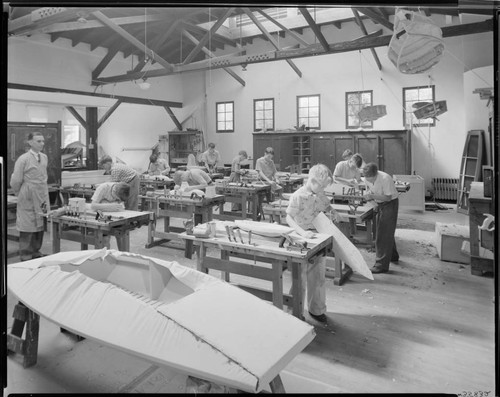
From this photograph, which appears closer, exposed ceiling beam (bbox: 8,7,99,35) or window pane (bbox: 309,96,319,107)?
exposed ceiling beam (bbox: 8,7,99,35)

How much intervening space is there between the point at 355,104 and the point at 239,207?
115 inches

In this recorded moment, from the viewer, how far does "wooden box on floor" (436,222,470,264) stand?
4.39 meters

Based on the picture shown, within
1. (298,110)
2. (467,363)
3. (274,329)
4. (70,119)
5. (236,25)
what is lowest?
(467,363)

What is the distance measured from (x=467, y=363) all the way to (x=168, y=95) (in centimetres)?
443

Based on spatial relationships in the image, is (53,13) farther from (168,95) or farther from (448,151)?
(448,151)

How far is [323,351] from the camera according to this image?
2.81 m

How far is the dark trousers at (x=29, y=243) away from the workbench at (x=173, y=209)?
99 centimetres

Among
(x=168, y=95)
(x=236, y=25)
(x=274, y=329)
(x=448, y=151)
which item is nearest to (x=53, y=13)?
(x=168, y=95)

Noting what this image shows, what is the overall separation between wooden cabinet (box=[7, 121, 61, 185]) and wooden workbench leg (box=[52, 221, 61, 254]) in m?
0.40

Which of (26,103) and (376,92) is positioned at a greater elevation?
(376,92)

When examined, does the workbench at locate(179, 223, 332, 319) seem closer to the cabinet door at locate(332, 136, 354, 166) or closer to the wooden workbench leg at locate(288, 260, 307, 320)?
the wooden workbench leg at locate(288, 260, 307, 320)

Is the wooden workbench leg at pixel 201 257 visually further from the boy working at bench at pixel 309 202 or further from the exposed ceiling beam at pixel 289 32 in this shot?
the exposed ceiling beam at pixel 289 32

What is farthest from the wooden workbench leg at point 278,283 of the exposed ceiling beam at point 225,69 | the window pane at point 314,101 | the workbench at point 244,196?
the window pane at point 314,101

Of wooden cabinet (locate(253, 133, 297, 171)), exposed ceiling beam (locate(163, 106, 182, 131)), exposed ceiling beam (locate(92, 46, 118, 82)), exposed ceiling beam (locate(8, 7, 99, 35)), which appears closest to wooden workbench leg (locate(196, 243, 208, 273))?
wooden cabinet (locate(253, 133, 297, 171))
